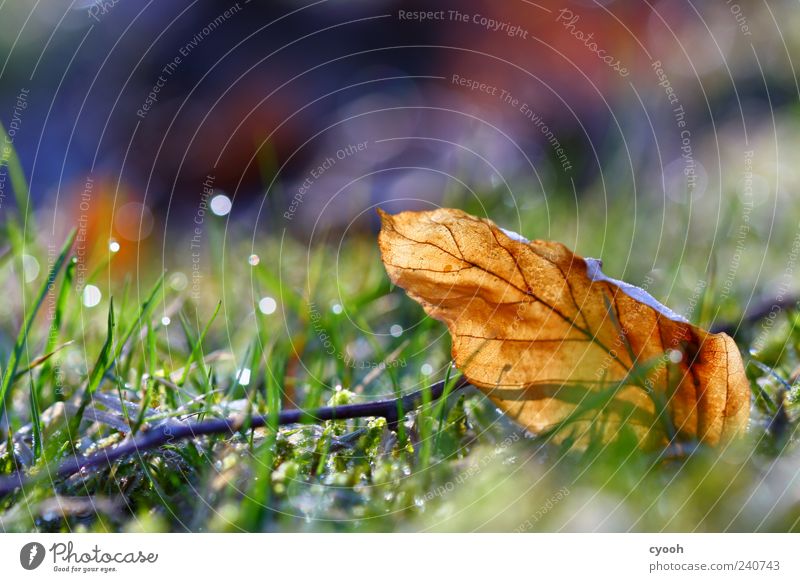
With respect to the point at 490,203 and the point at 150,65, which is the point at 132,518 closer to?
the point at 490,203

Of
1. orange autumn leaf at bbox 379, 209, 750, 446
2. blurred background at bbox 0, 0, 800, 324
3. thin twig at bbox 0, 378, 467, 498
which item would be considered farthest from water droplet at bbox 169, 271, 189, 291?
orange autumn leaf at bbox 379, 209, 750, 446

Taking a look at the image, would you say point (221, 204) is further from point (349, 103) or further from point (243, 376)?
point (243, 376)

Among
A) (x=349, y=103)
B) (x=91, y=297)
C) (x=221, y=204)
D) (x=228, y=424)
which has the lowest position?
(x=228, y=424)

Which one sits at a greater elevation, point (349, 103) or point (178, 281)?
point (349, 103)

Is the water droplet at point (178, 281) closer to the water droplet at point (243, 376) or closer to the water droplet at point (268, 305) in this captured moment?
the water droplet at point (268, 305)

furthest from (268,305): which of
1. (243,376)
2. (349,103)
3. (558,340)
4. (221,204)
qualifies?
(349,103)
